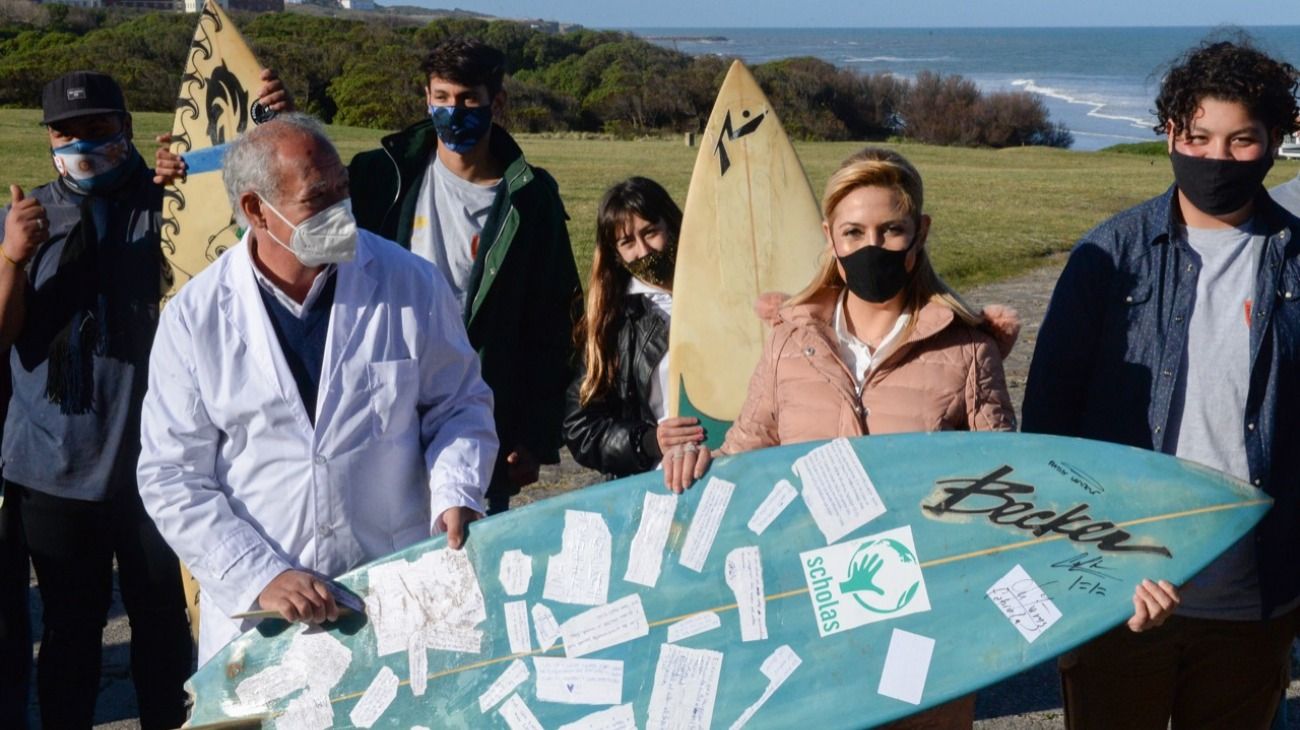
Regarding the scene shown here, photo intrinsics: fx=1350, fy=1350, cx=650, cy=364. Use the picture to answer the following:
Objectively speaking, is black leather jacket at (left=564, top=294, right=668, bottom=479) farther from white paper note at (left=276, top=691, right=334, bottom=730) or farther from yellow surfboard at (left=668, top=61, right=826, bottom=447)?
white paper note at (left=276, top=691, right=334, bottom=730)

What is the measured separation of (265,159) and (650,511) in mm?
1106

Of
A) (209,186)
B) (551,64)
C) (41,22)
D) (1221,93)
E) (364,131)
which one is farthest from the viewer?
(551,64)

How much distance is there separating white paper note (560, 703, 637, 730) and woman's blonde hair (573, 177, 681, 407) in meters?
0.93

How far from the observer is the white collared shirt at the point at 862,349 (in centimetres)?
266

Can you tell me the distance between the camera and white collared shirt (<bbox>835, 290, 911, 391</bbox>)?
266 centimetres

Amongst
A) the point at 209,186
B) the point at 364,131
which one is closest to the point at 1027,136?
the point at 364,131

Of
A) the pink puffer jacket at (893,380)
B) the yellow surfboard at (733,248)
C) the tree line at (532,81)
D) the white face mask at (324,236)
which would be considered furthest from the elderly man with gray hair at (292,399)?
the tree line at (532,81)

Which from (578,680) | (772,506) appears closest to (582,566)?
(578,680)

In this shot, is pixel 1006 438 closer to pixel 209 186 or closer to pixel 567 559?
pixel 567 559

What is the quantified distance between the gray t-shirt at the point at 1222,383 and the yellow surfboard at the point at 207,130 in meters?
2.67

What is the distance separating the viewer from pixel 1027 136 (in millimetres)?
42938

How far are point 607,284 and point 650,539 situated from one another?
88 centimetres

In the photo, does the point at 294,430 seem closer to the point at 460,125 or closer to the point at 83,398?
the point at 83,398
